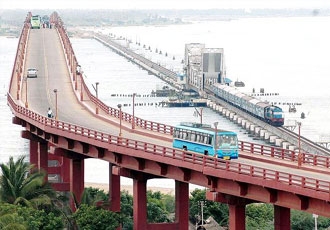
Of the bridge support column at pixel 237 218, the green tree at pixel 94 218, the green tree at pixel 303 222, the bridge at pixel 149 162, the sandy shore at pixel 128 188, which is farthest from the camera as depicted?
the sandy shore at pixel 128 188

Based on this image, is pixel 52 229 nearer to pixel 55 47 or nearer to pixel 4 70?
pixel 55 47

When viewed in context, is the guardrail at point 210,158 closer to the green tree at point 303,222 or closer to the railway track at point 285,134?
the green tree at point 303,222

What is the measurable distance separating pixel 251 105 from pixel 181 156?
253ft

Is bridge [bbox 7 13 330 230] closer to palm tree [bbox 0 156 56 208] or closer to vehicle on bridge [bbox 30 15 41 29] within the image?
palm tree [bbox 0 156 56 208]

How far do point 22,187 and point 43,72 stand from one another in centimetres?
3424

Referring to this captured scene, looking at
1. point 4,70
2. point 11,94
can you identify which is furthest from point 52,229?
point 4,70

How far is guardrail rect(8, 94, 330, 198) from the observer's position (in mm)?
37500

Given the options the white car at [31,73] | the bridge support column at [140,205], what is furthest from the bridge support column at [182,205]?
the white car at [31,73]

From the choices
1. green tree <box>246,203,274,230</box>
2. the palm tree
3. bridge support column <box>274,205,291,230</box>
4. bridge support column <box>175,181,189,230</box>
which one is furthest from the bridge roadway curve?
green tree <box>246,203,274,230</box>

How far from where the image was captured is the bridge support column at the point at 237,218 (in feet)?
134

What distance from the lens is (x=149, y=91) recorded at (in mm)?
152000

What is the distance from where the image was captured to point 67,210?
52.2 m

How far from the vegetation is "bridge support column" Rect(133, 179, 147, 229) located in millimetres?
978

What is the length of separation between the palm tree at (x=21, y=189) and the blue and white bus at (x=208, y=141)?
745 centimetres
